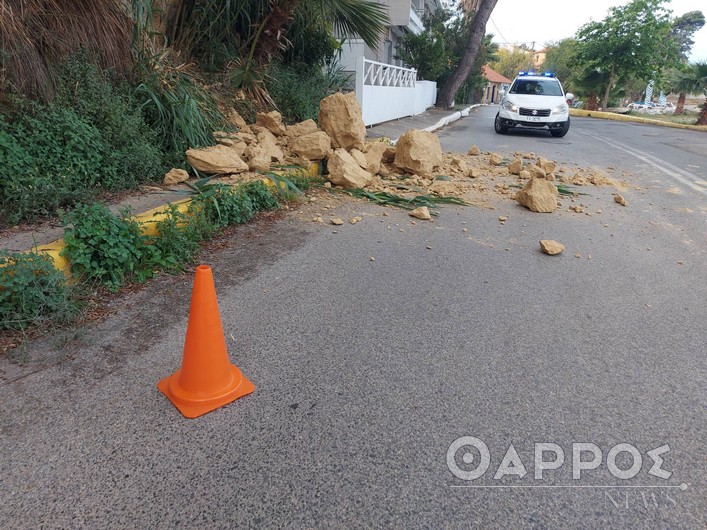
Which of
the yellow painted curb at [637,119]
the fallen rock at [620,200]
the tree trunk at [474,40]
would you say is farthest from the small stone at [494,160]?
the yellow painted curb at [637,119]

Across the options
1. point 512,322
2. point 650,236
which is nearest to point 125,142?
point 512,322

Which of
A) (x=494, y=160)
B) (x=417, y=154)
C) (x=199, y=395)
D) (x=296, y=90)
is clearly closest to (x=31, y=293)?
(x=199, y=395)

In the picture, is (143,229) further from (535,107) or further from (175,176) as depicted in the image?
(535,107)

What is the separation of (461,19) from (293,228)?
2798cm

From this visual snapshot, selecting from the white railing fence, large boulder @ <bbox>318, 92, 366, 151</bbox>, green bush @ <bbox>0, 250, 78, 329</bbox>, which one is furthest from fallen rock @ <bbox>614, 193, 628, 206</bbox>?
the white railing fence

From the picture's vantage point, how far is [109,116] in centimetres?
493

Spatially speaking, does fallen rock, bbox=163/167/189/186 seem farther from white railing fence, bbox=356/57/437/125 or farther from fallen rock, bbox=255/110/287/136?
white railing fence, bbox=356/57/437/125

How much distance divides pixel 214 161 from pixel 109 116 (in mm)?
1232

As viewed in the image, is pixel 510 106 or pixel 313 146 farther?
pixel 510 106

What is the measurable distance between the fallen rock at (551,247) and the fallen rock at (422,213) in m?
1.35

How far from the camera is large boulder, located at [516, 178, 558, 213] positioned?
597 cm

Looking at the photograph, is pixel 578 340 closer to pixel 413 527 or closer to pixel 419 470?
pixel 419 470

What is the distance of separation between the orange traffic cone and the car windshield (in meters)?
15.1

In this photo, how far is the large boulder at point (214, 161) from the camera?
5.70 m
